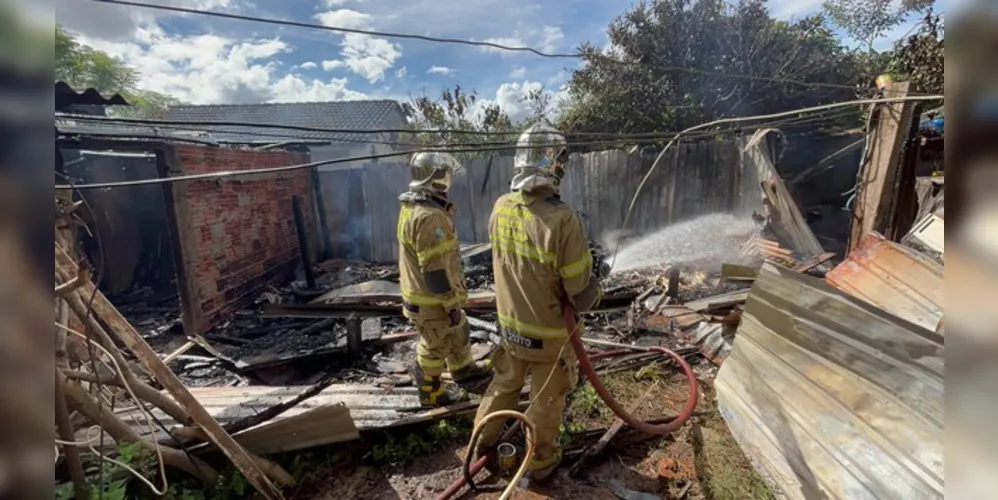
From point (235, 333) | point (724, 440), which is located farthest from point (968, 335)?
point (235, 333)

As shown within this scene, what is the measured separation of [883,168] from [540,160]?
377 cm

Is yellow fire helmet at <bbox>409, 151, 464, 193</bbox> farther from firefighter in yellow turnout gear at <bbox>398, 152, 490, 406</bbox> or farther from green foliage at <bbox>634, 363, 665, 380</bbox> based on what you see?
green foliage at <bbox>634, 363, 665, 380</bbox>

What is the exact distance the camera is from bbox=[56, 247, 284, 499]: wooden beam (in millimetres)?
2229

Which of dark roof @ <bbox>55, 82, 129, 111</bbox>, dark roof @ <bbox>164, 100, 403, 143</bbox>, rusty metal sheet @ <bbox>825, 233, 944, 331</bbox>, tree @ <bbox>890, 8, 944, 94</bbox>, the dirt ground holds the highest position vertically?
dark roof @ <bbox>164, 100, 403, 143</bbox>

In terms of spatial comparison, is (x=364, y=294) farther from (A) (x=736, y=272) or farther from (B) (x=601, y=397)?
(A) (x=736, y=272)

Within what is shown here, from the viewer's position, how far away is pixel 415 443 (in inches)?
132

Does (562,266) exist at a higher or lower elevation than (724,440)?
higher

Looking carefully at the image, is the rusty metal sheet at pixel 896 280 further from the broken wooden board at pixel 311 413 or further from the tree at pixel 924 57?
the tree at pixel 924 57

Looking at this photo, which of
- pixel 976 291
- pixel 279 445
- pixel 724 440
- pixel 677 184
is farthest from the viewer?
pixel 677 184

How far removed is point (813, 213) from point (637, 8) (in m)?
7.20

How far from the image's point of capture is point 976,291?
57 cm

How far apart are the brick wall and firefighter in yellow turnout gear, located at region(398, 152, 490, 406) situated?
4071 millimetres

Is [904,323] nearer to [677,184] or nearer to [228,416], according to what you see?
[228,416]

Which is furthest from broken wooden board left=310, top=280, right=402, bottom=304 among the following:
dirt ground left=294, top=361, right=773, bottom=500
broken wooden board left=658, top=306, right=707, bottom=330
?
broken wooden board left=658, top=306, right=707, bottom=330
